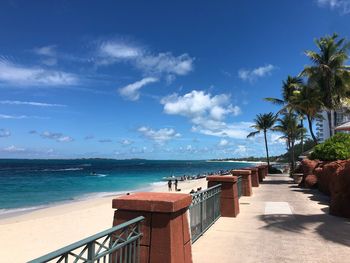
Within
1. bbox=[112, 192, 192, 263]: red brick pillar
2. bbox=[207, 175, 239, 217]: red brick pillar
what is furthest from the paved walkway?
bbox=[112, 192, 192, 263]: red brick pillar

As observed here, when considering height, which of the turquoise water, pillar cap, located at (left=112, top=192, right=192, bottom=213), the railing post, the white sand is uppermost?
pillar cap, located at (left=112, top=192, right=192, bottom=213)

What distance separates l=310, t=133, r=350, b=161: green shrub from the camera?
62.8 feet

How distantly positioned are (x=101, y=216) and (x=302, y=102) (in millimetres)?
20011

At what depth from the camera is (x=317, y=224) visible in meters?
8.75

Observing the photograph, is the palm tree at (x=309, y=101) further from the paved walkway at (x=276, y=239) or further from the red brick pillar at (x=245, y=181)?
the paved walkway at (x=276, y=239)

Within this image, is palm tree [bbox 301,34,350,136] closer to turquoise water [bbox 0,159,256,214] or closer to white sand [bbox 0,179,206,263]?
white sand [bbox 0,179,206,263]

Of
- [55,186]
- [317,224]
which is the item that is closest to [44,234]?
[317,224]

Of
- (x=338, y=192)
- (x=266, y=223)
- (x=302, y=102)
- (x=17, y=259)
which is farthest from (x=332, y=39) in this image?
(x=17, y=259)

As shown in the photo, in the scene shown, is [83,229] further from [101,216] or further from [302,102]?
[302,102]

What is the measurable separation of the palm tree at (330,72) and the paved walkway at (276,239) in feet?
65.7

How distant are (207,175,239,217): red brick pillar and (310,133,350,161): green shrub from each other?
476 inches

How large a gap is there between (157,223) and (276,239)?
4.01m

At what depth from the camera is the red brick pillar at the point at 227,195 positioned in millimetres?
9588

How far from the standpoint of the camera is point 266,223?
880 cm
